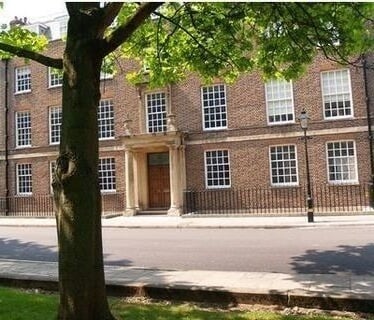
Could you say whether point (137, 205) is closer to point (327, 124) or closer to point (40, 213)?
point (40, 213)

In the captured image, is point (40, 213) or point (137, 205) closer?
point (137, 205)

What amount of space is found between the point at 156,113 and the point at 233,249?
15.0m

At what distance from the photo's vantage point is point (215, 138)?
24.4 metres

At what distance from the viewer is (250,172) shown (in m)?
23.6

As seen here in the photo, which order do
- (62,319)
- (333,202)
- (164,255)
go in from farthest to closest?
(333,202) < (164,255) < (62,319)

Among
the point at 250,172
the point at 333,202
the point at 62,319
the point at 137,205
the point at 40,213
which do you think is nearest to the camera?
the point at 62,319

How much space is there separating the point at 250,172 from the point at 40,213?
1346 cm

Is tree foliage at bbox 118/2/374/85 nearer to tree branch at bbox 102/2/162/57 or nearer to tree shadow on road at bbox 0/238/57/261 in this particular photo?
tree branch at bbox 102/2/162/57

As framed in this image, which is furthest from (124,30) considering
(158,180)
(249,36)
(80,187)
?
(158,180)

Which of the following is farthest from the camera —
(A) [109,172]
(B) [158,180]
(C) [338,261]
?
(A) [109,172]

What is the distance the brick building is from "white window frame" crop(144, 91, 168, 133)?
6cm

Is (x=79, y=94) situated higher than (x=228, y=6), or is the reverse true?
(x=228, y=6)

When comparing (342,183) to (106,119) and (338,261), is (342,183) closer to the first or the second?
(338,261)

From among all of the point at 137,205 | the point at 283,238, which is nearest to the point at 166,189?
the point at 137,205
